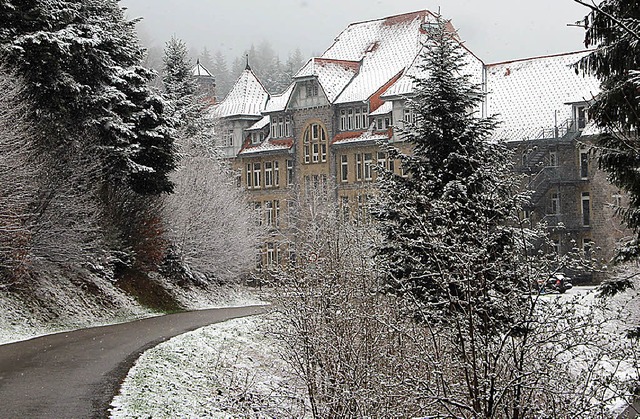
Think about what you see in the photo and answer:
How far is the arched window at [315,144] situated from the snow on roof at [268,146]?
1377 mm

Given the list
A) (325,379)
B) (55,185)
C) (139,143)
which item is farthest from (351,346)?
(139,143)

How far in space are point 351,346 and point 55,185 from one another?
1772 cm

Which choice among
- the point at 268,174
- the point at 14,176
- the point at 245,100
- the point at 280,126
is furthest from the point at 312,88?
the point at 14,176

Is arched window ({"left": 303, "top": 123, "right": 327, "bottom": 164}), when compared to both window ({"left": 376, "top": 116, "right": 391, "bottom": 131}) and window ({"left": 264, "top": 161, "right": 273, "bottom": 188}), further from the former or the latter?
window ({"left": 376, "top": 116, "right": 391, "bottom": 131})

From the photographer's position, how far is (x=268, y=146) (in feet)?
219

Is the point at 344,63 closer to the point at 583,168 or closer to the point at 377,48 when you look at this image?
the point at 377,48

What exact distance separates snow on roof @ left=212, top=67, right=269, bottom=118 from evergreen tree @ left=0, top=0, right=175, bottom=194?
37.4 meters

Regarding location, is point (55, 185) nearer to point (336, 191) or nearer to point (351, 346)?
point (351, 346)

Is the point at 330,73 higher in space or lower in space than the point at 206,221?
higher

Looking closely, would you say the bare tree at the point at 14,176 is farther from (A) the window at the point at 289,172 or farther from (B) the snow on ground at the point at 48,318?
(A) the window at the point at 289,172

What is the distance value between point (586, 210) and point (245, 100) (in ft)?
93.8

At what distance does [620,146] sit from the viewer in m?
13.9

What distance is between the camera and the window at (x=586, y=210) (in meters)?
53.6

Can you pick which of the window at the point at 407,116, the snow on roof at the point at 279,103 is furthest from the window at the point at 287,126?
the window at the point at 407,116
